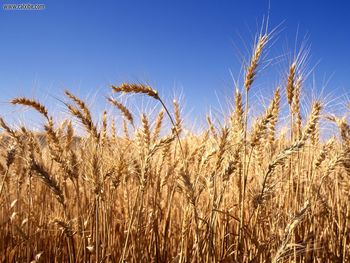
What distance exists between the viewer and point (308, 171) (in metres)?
2.87

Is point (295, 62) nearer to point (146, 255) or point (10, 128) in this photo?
point (146, 255)

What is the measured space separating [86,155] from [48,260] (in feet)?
3.66

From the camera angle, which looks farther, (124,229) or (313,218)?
(124,229)

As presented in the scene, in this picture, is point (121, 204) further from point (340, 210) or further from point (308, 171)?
point (340, 210)

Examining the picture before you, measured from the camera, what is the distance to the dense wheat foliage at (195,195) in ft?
6.76

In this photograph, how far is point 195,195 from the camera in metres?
2.04

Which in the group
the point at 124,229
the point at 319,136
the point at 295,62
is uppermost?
the point at 295,62

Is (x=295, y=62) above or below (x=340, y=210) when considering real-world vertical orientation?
above

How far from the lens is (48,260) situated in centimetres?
282

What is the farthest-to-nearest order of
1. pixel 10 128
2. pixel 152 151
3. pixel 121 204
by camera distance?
pixel 121 204 → pixel 10 128 → pixel 152 151

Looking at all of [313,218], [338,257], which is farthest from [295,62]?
[338,257]

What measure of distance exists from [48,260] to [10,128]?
44.7 inches

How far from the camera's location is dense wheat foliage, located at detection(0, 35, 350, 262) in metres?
2.06

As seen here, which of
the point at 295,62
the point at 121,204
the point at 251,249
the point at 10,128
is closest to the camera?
the point at 251,249
